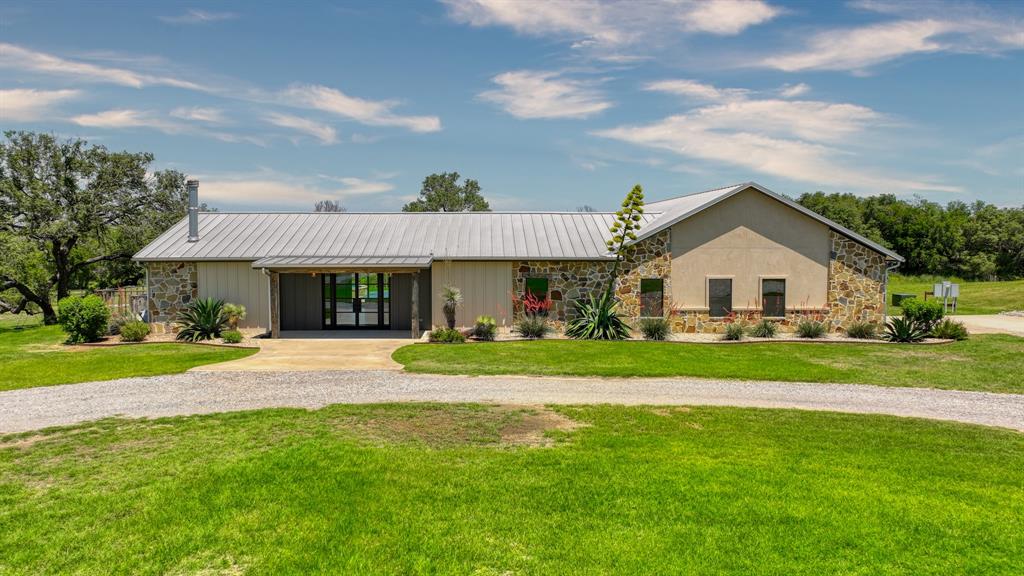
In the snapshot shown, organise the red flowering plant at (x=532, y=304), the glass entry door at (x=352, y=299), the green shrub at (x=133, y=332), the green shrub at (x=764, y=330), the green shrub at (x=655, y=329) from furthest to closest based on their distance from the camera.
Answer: the glass entry door at (x=352, y=299), the red flowering plant at (x=532, y=304), the green shrub at (x=764, y=330), the green shrub at (x=655, y=329), the green shrub at (x=133, y=332)

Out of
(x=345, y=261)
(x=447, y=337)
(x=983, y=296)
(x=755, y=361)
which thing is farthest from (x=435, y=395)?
(x=983, y=296)

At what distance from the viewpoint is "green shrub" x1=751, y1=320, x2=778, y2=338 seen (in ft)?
63.9

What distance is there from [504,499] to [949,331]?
18.6 metres

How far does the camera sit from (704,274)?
20516 mm

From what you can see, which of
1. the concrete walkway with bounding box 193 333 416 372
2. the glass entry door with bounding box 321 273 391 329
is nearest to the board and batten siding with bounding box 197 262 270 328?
the glass entry door with bounding box 321 273 391 329

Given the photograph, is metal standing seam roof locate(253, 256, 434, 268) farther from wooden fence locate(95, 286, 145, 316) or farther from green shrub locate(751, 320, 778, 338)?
green shrub locate(751, 320, 778, 338)

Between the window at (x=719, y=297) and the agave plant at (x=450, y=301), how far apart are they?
7968 millimetres

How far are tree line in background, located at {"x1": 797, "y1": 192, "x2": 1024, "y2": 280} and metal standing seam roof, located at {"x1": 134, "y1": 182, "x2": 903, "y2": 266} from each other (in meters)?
37.9

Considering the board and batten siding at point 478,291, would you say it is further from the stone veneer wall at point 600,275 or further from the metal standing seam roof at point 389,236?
the stone veneer wall at point 600,275

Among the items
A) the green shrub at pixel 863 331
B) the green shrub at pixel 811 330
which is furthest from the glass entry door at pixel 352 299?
the green shrub at pixel 863 331

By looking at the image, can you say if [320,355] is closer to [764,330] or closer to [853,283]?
[764,330]

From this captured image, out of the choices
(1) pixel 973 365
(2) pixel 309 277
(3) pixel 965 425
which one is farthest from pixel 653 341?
(2) pixel 309 277

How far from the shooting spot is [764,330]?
19.5 metres

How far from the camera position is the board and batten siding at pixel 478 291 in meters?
20.3
